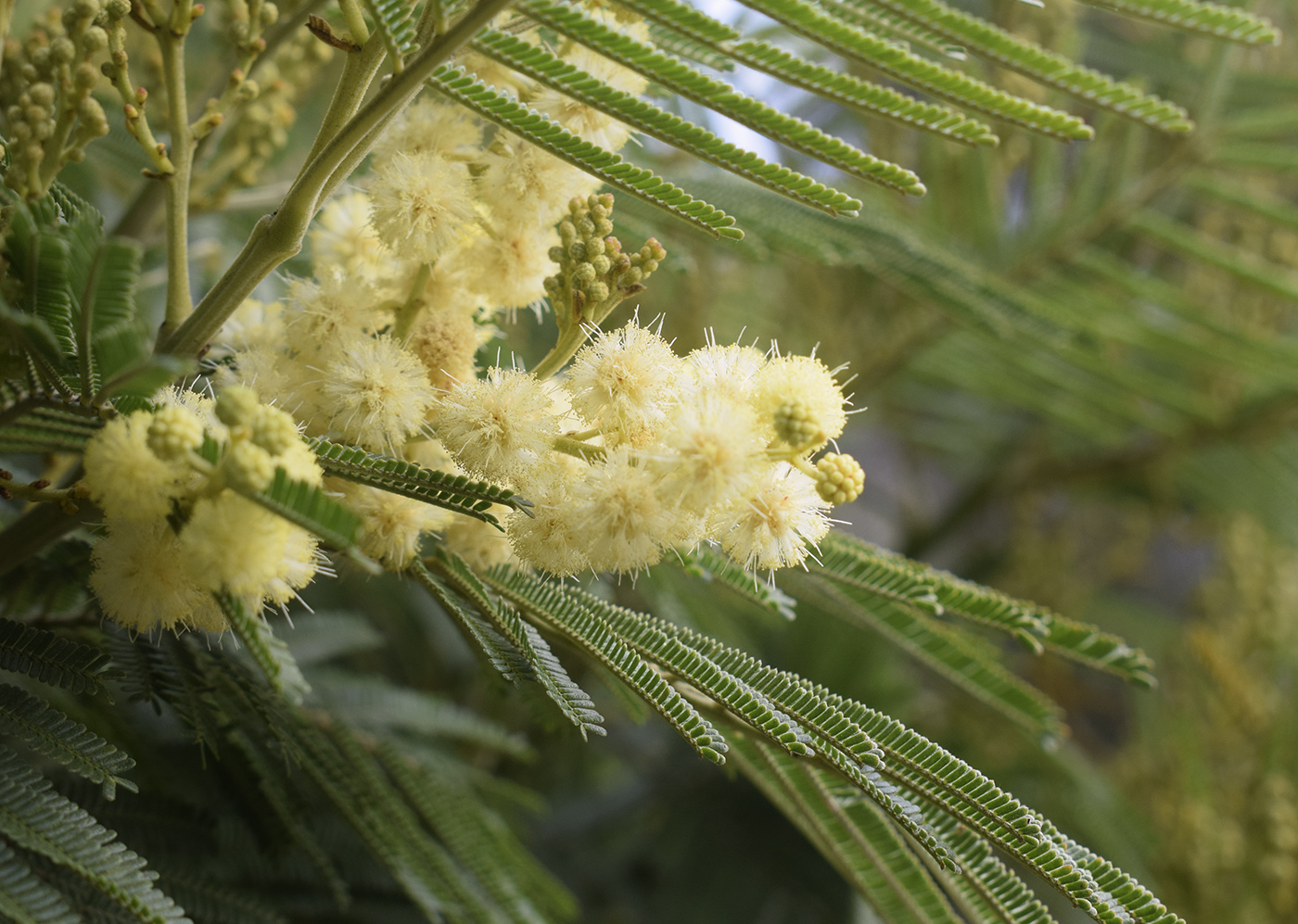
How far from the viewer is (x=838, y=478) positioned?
56 cm

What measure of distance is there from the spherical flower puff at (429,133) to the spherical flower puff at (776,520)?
353 millimetres

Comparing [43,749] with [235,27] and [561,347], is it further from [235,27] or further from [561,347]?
[235,27]

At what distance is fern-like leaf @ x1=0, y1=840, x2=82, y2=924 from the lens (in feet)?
1.78

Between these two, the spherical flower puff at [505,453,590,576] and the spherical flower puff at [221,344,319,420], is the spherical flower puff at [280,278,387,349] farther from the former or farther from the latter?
the spherical flower puff at [505,453,590,576]

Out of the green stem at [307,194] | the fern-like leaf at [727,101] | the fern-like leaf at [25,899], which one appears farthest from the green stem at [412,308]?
the fern-like leaf at [25,899]

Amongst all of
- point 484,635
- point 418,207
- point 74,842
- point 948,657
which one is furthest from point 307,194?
point 948,657

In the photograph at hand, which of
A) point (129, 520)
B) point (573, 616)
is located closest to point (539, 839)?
point (573, 616)

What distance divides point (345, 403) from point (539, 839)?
1438 mm

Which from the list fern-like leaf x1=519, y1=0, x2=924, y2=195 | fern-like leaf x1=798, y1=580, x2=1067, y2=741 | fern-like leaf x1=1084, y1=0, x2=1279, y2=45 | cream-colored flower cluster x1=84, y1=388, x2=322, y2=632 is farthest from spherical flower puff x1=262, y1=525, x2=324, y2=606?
fern-like leaf x1=1084, y1=0, x2=1279, y2=45

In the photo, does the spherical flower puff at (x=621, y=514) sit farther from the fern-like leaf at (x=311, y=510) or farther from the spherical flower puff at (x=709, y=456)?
the fern-like leaf at (x=311, y=510)

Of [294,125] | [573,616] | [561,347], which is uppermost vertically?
[294,125]

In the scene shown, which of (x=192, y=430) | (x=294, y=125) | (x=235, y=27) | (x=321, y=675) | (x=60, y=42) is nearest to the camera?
(x=192, y=430)

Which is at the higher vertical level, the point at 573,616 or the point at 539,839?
the point at 573,616

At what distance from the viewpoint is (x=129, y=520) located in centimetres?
54
